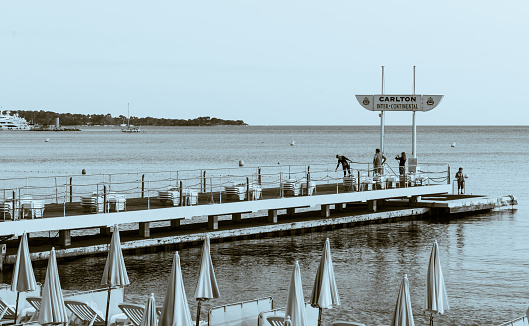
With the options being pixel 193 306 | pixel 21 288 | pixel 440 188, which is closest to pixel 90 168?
pixel 440 188

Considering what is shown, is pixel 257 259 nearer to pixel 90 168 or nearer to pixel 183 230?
pixel 183 230

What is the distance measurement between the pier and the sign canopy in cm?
322

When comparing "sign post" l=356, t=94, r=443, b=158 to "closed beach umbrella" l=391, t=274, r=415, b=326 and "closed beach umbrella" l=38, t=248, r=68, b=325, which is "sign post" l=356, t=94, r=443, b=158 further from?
"closed beach umbrella" l=391, t=274, r=415, b=326

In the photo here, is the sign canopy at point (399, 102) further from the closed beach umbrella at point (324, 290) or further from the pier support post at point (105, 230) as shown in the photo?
the closed beach umbrella at point (324, 290)

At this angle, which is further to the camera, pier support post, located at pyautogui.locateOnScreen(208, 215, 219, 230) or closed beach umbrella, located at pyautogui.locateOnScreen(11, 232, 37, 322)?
pier support post, located at pyautogui.locateOnScreen(208, 215, 219, 230)

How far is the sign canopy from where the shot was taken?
1625 inches

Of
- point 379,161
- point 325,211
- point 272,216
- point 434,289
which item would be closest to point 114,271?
point 434,289

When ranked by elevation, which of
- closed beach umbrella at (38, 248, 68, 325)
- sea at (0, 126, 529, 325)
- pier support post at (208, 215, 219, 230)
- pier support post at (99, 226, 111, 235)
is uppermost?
closed beach umbrella at (38, 248, 68, 325)

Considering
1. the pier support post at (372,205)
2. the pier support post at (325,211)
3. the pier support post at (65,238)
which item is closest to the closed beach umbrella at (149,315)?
the pier support post at (65,238)

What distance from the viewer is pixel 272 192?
36.6 meters

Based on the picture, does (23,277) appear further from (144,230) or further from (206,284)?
(144,230)

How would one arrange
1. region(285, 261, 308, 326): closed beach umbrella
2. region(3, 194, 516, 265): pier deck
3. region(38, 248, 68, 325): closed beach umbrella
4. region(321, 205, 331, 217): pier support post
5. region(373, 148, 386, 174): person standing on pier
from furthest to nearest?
1. region(373, 148, 386, 174): person standing on pier
2. region(321, 205, 331, 217): pier support post
3. region(3, 194, 516, 265): pier deck
4. region(38, 248, 68, 325): closed beach umbrella
5. region(285, 261, 308, 326): closed beach umbrella

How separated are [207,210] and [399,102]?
15.0 m

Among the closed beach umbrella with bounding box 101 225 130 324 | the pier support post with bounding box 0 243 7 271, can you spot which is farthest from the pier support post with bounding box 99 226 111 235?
the closed beach umbrella with bounding box 101 225 130 324
